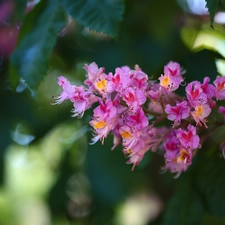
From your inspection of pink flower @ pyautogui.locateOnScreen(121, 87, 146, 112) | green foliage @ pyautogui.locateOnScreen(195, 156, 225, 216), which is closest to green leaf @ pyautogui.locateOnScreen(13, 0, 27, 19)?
pink flower @ pyautogui.locateOnScreen(121, 87, 146, 112)

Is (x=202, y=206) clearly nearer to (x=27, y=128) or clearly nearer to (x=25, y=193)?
(x=27, y=128)

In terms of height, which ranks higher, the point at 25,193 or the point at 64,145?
the point at 64,145

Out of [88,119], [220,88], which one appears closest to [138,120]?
[220,88]

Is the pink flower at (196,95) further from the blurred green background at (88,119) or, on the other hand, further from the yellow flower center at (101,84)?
the blurred green background at (88,119)

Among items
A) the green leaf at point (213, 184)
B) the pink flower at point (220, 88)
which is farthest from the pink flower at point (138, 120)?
the green leaf at point (213, 184)

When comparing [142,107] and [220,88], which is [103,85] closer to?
[142,107]

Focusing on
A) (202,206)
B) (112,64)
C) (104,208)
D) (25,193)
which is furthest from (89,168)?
(25,193)

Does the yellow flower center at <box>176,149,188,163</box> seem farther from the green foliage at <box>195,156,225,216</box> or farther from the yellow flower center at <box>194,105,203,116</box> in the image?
the green foliage at <box>195,156,225,216</box>
